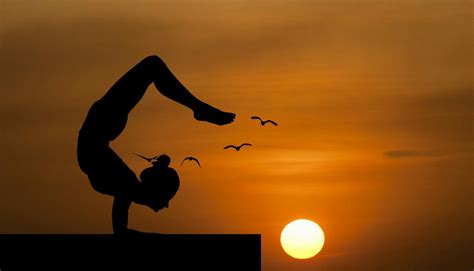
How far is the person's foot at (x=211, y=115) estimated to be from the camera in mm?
12836

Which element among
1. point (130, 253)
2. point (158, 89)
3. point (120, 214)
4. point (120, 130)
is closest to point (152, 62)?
point (158, 89)

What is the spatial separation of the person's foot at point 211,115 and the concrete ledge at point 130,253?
1908 mm

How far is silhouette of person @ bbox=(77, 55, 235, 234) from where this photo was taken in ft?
41.9

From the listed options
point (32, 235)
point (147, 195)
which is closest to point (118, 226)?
point (147, 195)

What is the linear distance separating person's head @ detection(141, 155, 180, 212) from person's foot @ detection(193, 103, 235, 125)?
31.0 inches

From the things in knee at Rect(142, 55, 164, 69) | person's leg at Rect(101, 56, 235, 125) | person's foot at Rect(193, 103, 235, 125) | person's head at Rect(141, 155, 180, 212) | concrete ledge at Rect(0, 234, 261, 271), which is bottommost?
concrete ledge at Rect(0, 234, 261, 271)

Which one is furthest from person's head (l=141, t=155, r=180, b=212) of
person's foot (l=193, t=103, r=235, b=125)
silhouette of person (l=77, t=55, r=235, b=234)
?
person's foot (l=193, t=103, r=235, b=125)

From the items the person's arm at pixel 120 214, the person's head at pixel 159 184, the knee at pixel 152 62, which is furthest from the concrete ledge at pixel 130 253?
the knee at pixel 152 62

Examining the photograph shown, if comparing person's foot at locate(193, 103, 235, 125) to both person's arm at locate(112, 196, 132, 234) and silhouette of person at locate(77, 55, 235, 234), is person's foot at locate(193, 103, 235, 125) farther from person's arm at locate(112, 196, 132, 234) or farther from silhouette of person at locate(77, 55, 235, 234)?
person's arm at locate(112, 196, 132, 234)

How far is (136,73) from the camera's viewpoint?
12812 mm

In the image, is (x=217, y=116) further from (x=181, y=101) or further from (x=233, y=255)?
(x=233, y=255)

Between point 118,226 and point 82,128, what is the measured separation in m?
1.54

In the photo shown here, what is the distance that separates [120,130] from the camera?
1288 cm

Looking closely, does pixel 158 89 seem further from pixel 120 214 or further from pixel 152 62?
pixel 120 214
